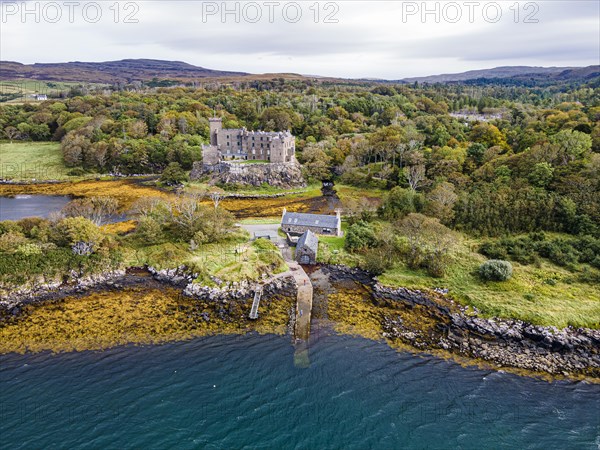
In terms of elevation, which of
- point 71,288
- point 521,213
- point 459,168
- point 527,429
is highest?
point 459,168

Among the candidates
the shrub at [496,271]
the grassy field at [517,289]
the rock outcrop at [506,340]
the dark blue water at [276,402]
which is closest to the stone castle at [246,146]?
the grassy field at [517,289]

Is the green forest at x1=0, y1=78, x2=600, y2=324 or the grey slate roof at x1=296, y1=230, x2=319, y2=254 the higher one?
the green forest at x1=0, y1=78, x2=600, y2=324

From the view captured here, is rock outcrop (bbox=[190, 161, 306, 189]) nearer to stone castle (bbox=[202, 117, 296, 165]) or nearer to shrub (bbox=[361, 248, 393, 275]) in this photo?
stone castle (bbox=[202, 117, 296, 165])

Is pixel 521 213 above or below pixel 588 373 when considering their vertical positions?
above

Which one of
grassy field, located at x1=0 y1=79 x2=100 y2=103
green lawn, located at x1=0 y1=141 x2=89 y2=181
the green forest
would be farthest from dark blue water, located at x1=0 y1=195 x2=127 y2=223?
grassy field, located at x1=0 y1=79 x2=100 y2=103

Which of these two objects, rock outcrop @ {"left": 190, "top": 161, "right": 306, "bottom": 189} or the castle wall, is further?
the castle wall

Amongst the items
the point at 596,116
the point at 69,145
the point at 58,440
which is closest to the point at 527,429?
the point at 58,440

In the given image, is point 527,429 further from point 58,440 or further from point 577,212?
point 577,212

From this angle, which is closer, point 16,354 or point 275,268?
point 16,354
